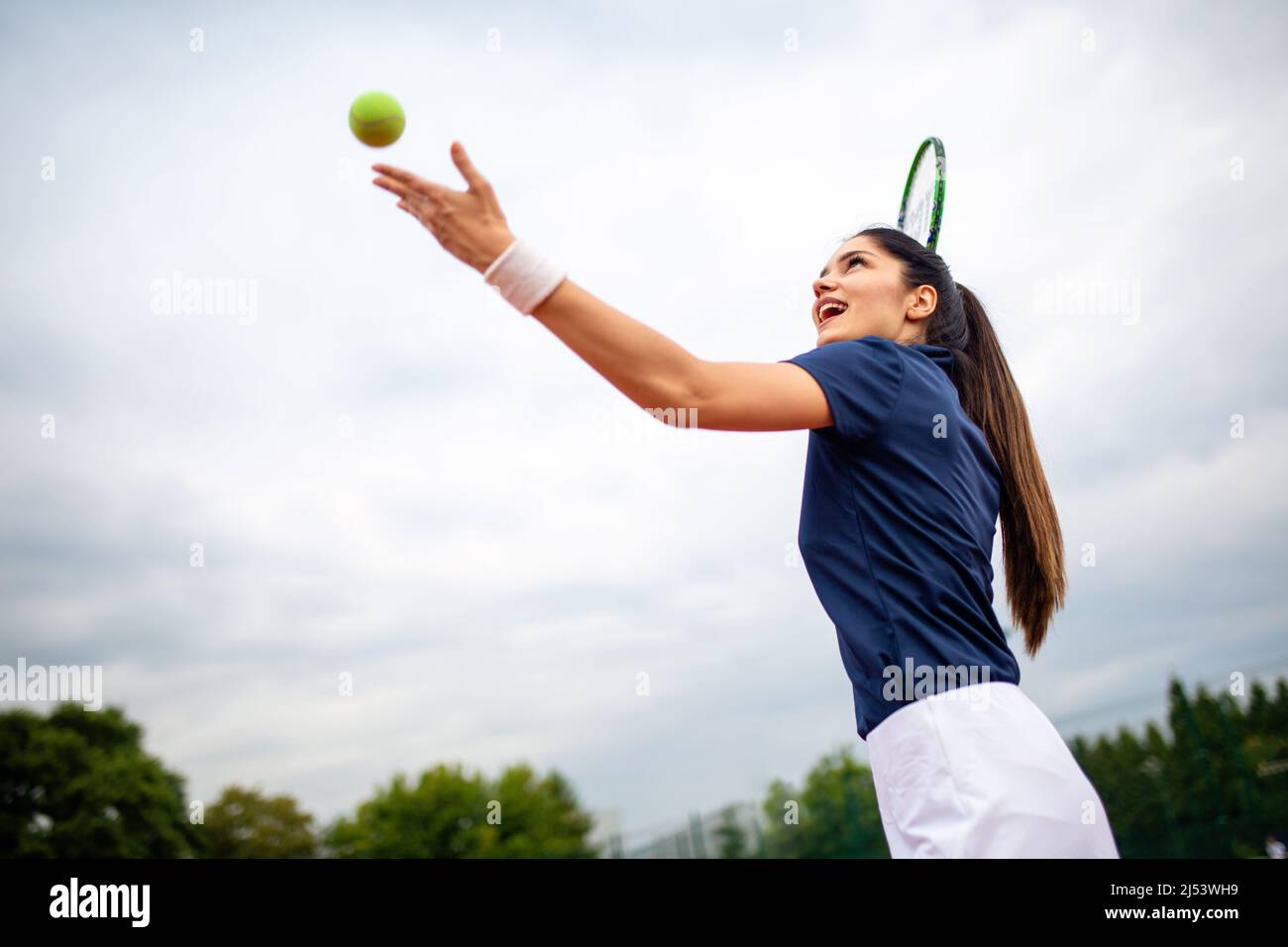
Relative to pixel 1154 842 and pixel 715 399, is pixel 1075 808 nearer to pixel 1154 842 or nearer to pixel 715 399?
pixel 715 399

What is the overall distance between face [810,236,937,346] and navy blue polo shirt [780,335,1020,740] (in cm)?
44

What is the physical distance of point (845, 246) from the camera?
3.35m

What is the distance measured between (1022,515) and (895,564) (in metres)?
0.90

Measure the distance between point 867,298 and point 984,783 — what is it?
60.0 inches

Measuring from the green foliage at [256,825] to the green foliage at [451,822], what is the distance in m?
3.74

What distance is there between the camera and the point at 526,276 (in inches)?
87.2

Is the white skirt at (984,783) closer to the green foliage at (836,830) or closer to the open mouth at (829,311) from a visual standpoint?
the open mouth at (829,311)

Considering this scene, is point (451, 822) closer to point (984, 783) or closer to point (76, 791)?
point (76, 791)

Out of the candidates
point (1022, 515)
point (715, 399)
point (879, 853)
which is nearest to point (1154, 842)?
point (879, 853)

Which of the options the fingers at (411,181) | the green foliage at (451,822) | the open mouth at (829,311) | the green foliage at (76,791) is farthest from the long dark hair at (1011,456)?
the green foliage at (451,822)

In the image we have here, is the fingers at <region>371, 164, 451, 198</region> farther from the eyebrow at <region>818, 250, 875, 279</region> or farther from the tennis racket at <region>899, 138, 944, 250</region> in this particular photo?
the tennis racket at <region>899, 138, 944, 250</region>

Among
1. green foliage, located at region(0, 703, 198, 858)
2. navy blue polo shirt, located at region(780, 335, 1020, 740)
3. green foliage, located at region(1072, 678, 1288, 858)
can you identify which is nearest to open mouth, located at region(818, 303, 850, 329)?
navy blue polo shirt, located at region(780, 335, 1020, 740)

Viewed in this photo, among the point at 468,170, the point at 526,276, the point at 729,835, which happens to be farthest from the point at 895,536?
the point at 729,835

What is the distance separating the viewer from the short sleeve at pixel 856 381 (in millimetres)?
2475
